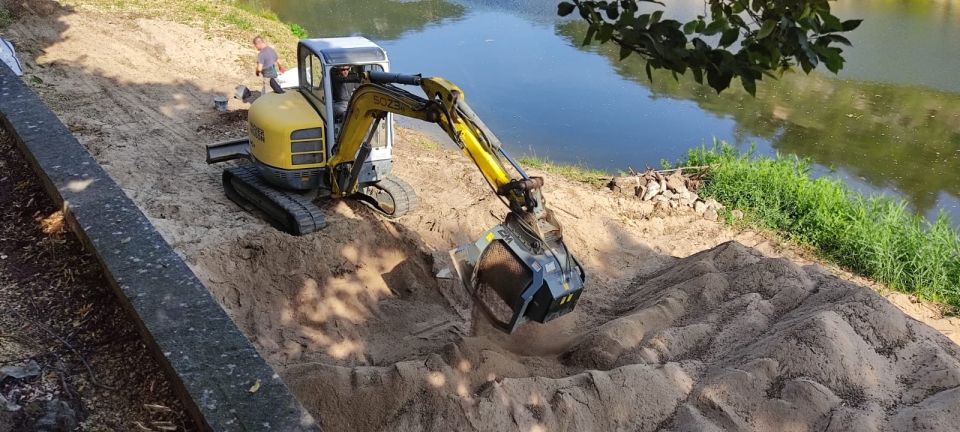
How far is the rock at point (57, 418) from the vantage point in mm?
2588

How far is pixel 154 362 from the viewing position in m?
2.87

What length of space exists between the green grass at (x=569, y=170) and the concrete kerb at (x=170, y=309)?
6795mm

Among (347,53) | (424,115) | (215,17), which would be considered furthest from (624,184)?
(215,17)

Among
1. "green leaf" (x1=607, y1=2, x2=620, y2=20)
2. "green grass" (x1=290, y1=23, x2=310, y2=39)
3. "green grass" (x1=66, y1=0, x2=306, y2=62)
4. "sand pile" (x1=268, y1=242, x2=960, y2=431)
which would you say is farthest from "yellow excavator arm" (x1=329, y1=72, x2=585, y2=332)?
"green grass" (x1=290, y1=23, x2=310, y2=39)

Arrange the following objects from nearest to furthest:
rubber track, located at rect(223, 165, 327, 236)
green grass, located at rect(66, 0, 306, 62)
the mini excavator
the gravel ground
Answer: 1. the gravel ground
2. the mini excavator
3. rubber track, located at rect(223, 165, 327, 236)
4. green grass, located at rect(66, 0, 306, 62)

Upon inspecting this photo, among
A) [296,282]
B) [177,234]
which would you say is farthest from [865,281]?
[177,234]

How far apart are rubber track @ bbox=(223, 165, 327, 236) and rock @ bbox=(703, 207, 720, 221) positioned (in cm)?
471

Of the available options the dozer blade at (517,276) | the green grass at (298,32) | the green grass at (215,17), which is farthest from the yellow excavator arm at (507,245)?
the green grass at (298,32)

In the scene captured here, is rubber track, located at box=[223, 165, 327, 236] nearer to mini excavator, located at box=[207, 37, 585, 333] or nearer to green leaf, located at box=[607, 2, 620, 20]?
mini excavator, located at box=[207, 37, 585, 333]

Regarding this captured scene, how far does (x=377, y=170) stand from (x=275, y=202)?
3.40 ft

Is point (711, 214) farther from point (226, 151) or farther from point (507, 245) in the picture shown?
point (226, 151)

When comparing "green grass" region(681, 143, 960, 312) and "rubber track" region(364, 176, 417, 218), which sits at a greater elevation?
"rubber track" region(364, 176, 417, 218)

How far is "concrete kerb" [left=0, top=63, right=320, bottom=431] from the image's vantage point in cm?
256

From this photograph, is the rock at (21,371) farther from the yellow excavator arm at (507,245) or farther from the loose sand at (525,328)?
the yellow excavator arm at (507,245)
